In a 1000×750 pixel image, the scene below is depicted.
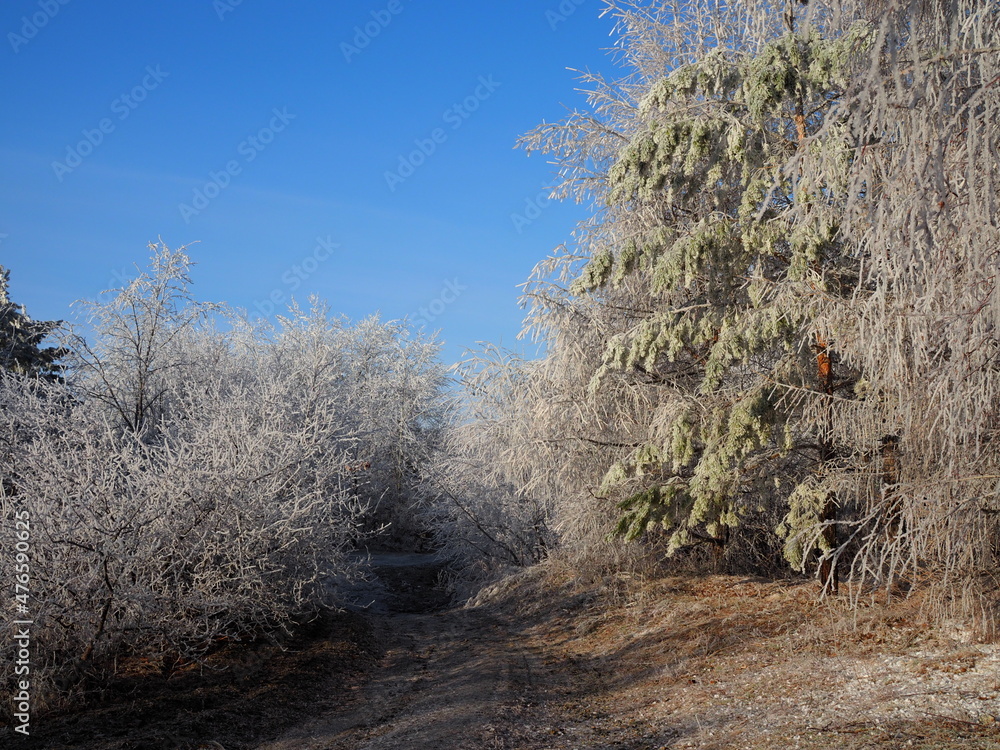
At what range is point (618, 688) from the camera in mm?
7402

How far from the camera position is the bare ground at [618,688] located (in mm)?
5277

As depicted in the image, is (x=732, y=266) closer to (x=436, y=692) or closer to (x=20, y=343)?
(x=436, y=692)

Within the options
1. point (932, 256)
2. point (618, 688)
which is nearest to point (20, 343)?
point (618, 688)

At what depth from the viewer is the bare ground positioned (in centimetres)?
528

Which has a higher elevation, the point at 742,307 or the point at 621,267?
the point at 621,267

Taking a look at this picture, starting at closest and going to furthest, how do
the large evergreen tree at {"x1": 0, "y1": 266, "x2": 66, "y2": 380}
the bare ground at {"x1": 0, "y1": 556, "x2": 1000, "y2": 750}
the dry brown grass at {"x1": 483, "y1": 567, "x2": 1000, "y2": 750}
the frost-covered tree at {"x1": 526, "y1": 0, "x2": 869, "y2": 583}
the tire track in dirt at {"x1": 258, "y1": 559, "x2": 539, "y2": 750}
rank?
the dry brown grass at {"x1": 483, "y1": 567, "x2": 1000, "y2": 750}
the bare ground at {"x1": 0, "y1": 556, "x2": 1000, "y2": 750}
the tire track in dirt at {"x1": 258, "y1": 559, "x2": 539, "y2": 750}
the frost-covered tree at {"x1": 526, "y1": 0, "x2": 869, "y2": 583}
the large evergreen tree at {"x1": 0, "y1": 266, "x2": 66, "y2": 380}

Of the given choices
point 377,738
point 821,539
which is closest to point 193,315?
point 377,738

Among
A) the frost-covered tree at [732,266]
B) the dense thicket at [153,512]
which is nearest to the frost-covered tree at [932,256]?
the frost-covered tree at [732,266]

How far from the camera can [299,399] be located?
1223 cm

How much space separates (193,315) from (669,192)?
26.8 feet

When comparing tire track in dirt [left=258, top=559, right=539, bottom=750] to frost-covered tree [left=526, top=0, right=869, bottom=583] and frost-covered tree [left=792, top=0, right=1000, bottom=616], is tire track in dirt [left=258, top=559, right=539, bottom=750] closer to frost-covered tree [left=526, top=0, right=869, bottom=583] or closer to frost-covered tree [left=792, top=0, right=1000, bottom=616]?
frost-covered tree [left=526, top=0, right=869, bottom=583]

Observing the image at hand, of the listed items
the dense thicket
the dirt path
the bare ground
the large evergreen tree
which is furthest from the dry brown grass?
the large evergreen tree

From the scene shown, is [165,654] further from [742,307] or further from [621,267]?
[742,307]

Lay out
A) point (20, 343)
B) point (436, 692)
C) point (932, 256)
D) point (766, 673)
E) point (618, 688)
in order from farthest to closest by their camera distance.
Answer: point (20, 343)
point (436, 692)
point (618, 688)
point (766, 673)
point (932, 256)
